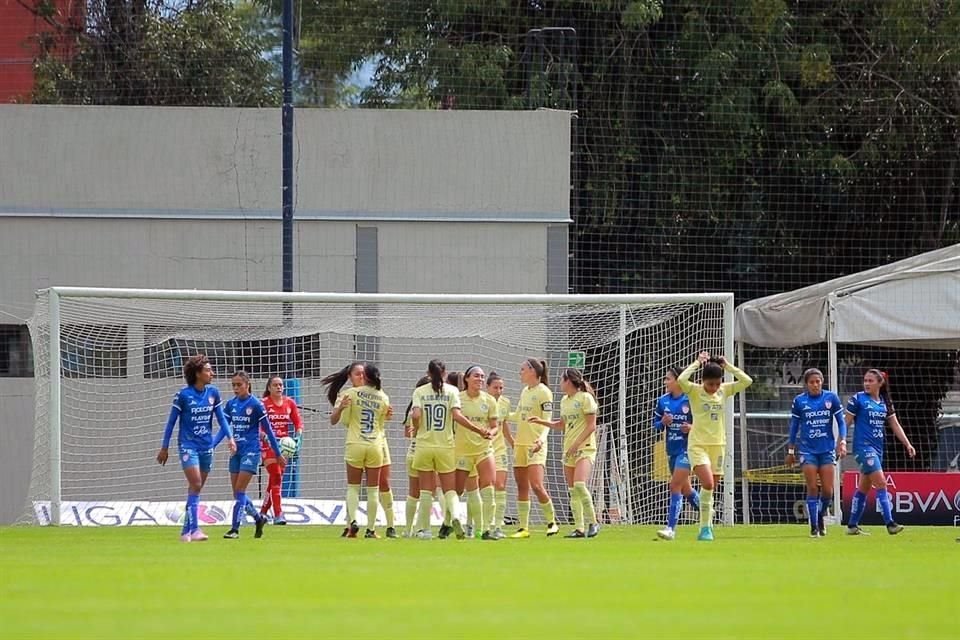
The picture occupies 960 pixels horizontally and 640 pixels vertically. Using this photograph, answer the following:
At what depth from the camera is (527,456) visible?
57.9 ft

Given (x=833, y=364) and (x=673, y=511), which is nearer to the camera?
(x=673, y=511)

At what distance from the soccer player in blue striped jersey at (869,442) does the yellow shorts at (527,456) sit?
12.5 ft

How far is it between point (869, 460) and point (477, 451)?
474 cm

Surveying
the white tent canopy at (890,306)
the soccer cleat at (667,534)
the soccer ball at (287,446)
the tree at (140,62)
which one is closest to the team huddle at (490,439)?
the soccer cleat at (667,534)

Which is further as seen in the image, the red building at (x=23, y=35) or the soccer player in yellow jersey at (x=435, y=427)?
the red building at (x=23, y=35)

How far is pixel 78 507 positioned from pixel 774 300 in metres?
10.4

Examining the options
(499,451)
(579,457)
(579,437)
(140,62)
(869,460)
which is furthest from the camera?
(140,62)

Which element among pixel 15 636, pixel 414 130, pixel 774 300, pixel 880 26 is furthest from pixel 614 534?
pixel 880 26

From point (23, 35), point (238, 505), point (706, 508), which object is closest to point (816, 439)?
point (706, 508)

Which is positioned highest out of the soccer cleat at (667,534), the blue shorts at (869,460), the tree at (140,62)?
the tree at (140,62)

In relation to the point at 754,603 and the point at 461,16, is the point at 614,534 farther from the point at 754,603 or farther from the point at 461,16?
the point at 461,16

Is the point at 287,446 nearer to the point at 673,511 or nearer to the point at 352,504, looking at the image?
the point at 352,504

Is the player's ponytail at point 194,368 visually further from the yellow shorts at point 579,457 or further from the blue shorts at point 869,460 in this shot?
the blue shorts at point 869,460

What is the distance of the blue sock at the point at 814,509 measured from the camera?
18.1 m
